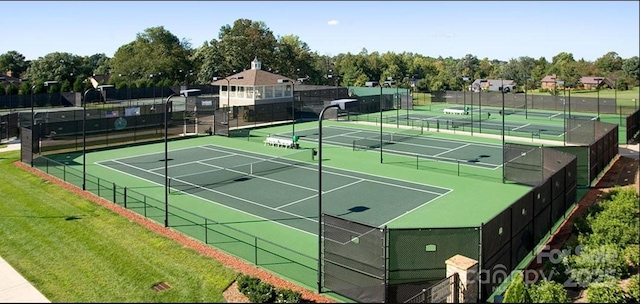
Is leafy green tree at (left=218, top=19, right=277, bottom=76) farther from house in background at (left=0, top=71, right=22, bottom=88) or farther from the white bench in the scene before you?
the white bench

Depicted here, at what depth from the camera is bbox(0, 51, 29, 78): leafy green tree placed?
412 ft

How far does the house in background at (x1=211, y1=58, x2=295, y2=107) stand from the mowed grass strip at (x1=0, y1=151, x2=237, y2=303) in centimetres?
3812

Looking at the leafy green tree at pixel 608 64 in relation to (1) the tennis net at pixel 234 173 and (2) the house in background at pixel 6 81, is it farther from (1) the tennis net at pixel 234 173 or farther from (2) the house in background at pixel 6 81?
(2) the house in background at pixel 6 81

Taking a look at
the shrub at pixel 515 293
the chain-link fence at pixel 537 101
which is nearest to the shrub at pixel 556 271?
the shrub at pixel 515 293

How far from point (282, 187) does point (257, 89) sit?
35.5 meters

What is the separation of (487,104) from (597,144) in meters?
48.8

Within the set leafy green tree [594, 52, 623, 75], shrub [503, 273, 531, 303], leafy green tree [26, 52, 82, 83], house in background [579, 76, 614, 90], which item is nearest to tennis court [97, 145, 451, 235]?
shrub [503, 273, 531, 303]

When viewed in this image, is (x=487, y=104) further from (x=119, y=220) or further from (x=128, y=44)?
(x=128, y=44)

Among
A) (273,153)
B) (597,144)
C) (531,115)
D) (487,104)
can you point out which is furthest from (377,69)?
(597,144)

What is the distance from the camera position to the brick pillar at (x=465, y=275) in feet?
46.6

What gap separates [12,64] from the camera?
128125 millimetres

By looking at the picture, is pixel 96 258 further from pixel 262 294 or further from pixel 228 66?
pixel 228 66

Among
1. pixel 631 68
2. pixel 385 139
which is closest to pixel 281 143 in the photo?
pixel 385 139

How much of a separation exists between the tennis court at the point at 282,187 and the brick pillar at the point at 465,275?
308 inches
